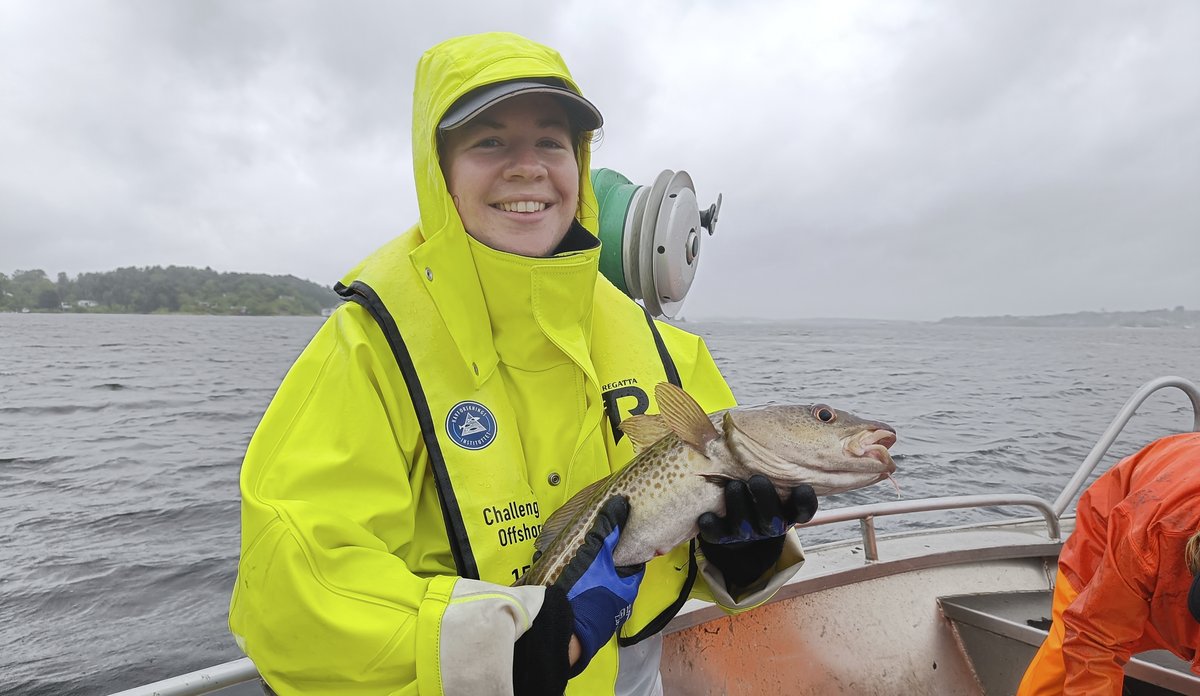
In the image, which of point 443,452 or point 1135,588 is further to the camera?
point 1135,588

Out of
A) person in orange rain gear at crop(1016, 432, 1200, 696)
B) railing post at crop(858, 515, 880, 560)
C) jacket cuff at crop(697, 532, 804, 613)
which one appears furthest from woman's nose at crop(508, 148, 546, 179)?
railing post at crop(858, 515, 880, 560)

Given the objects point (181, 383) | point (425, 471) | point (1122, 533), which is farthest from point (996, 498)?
point (181, 383)

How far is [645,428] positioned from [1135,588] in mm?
2460

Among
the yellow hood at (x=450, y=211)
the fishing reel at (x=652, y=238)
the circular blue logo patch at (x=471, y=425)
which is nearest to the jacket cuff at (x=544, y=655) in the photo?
the circular blue logo patch at (x=471, y=425)

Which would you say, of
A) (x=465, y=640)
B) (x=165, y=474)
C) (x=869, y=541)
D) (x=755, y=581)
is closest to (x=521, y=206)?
(x=465, y=640)

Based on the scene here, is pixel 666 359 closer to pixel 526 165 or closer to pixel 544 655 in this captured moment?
pixel 526 165

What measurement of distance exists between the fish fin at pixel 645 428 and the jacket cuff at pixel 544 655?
2.36 ft

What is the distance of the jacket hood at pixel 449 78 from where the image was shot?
7.51 ft

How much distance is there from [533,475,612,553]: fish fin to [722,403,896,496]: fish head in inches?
21.5

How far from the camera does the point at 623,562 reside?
2.44m

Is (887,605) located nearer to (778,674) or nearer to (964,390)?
(778,674)

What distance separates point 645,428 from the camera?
2506 mm

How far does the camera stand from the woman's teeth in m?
2.45

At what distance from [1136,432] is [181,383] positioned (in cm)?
3236
